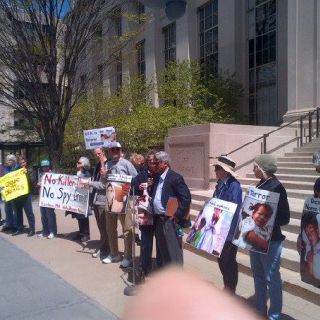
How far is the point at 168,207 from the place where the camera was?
18.1ft

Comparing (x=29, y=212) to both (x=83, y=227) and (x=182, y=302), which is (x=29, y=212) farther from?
(x=182, y=302)

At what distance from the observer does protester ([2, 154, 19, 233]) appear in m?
10.1

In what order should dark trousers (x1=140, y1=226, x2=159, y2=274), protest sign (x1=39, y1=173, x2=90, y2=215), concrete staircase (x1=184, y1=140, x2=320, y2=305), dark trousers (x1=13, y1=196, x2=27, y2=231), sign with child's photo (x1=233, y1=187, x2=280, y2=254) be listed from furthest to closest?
dark trousers (x1=13, y1=196, x2=27, y2=231)
protest sign (x1=39, y1=173, x2=90, y2=215)
dark trousers (x1=140, y1=226, x2=159, y2=274)
concrete staircase (x1=184, y1=140, x2=320, y2=305)
sign with child's photo (x1=233, y1=187, x2=280, y2=254)

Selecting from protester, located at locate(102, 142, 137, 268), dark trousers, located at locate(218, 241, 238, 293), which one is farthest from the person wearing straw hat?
protester, located at locate(102, 142, 137, 268)

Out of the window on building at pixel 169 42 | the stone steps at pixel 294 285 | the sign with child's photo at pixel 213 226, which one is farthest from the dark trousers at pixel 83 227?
the window on building at pixel 169 42

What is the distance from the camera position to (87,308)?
5.31 metres

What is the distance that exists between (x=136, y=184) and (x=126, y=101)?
14781 millimetres

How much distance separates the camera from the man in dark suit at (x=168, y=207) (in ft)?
18.1

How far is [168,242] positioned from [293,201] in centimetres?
399

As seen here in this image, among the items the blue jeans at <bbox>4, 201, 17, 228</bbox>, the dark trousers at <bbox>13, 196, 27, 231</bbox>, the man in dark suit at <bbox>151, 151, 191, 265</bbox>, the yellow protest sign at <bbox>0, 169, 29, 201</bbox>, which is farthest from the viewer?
the blue jeans at <bbox>4, 201, 17, 228</bbox>

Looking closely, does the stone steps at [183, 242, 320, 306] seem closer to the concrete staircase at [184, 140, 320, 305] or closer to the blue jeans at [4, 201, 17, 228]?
the concrete staircase at [184, 140, 320, 305]

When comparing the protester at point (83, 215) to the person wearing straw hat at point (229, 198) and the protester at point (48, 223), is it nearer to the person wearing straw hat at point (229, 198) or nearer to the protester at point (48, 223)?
the protester at point (48, 223)

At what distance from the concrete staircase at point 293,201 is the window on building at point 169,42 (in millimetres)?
14204

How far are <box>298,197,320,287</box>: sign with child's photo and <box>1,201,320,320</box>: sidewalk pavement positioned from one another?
0.72 m
